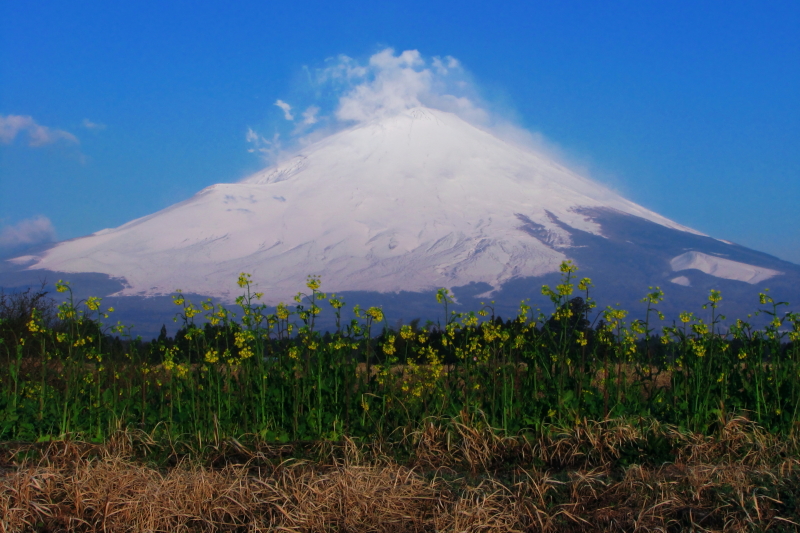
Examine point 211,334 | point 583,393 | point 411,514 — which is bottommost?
point 411,514

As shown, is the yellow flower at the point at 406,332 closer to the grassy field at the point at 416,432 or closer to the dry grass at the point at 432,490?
the grassy field at the point at 416,432

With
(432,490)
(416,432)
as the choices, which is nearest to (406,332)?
(416,432)

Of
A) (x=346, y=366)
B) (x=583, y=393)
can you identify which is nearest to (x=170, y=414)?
(x=346, y=366)

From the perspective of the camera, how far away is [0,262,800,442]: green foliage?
5.09 m

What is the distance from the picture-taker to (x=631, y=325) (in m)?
5.58

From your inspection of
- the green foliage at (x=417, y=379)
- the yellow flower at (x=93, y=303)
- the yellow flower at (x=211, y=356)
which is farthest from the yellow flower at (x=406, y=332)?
the yellow flower at (x=93, y=303)

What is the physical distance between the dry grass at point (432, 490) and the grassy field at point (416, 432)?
0.05ft

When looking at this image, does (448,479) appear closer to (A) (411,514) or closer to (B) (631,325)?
(A) (411,514)

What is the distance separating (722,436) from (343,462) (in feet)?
9.39

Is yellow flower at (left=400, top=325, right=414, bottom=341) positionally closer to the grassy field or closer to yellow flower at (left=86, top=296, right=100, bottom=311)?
the grassy field

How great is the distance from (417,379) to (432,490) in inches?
76.1

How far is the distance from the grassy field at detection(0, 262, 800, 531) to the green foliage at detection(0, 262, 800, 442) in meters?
0.02

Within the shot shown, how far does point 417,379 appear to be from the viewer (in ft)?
18.5

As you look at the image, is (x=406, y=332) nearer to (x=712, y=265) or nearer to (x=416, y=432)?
(x=416, y=432)
